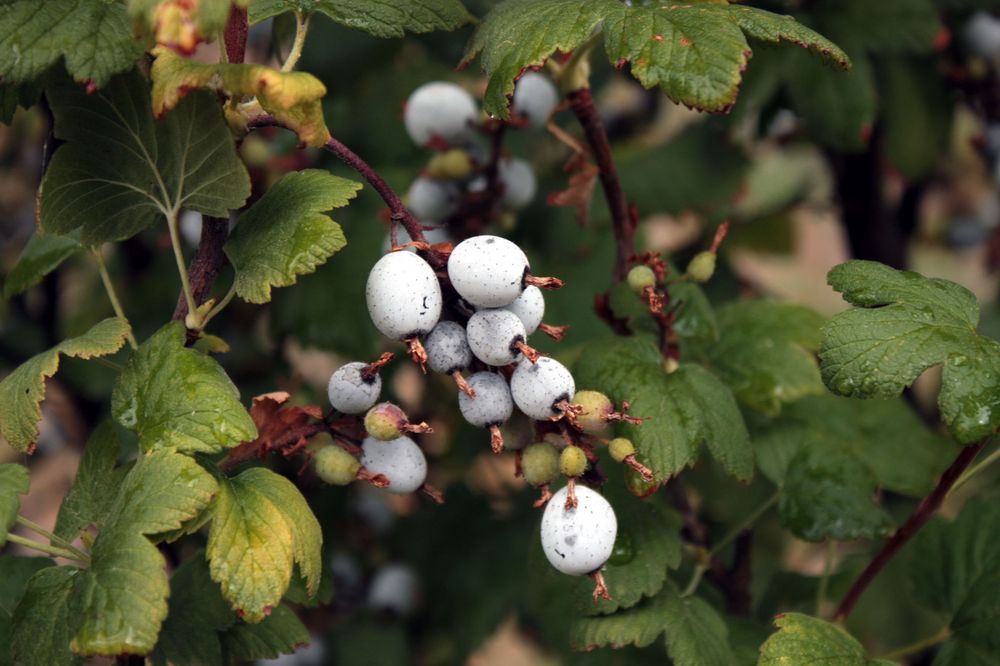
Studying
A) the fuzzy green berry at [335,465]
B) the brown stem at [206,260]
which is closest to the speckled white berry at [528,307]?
the fuzzy green berry at [335,465]

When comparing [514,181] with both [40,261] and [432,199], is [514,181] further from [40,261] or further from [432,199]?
[40,261]

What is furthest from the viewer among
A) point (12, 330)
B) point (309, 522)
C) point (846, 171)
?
point (12, 330)

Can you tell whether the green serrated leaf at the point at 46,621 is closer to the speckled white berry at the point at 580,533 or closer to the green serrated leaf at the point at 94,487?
the green serrated leaf at the point at 94,487

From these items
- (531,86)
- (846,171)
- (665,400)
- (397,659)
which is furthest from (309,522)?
(846,171)

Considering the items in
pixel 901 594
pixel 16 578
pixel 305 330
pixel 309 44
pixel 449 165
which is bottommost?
pixel 901 594

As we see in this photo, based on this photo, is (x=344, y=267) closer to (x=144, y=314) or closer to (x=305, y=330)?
(x=305, y=330)

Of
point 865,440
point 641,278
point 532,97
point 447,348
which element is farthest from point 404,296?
point 865,440
